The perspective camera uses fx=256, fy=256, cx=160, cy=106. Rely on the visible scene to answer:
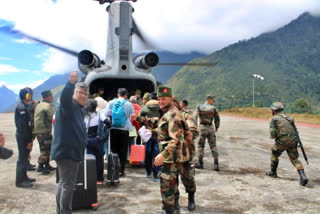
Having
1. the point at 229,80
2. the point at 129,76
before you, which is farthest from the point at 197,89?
the point at 129,76

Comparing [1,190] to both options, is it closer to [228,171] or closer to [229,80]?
[228,171]

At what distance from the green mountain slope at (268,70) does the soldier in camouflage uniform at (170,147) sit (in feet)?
257

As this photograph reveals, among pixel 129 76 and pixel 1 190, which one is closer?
pixel 1 190

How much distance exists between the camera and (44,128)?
18.6 ft

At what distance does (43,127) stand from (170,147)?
12.3 feet

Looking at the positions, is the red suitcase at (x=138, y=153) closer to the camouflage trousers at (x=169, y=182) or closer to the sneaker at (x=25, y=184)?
the sneaker at (x=25, y=184)

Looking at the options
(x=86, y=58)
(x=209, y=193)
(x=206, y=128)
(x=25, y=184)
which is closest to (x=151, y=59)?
(x=86, y=58)

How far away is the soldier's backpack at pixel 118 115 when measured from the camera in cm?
499

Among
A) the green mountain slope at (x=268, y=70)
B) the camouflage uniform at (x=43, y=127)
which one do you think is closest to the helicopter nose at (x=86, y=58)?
the camouflage uniform at (x=43, y=127)

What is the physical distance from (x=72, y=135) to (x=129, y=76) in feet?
17.7

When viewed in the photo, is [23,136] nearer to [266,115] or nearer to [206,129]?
[206,129]

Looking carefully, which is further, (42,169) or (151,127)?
(42,169)

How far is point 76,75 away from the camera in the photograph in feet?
9.18

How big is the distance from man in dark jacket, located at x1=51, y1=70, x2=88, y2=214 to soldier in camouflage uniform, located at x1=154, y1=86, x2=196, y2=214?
37.5 inches
